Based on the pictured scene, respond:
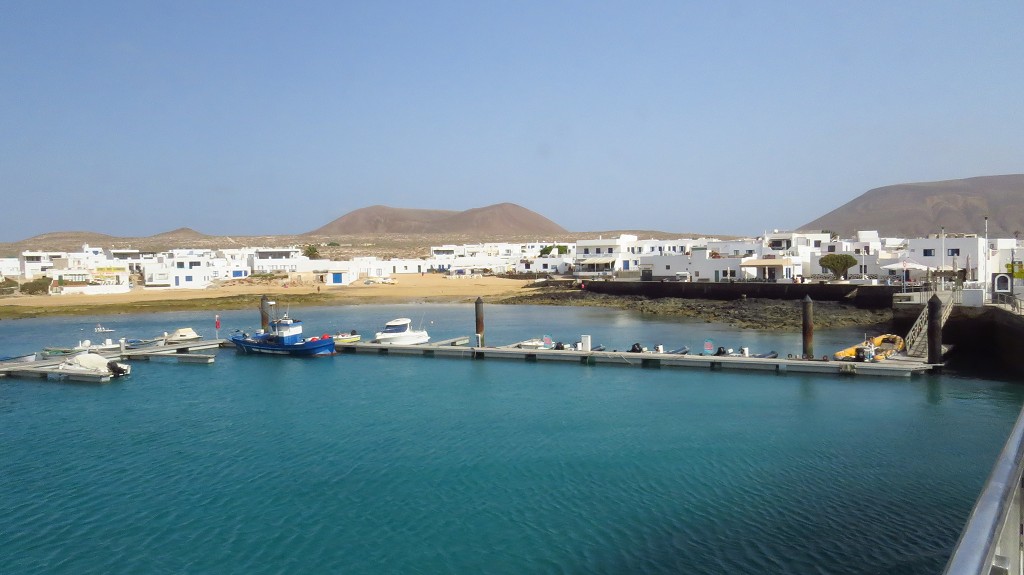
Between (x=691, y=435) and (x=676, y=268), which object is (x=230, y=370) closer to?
(x=691, y=435)

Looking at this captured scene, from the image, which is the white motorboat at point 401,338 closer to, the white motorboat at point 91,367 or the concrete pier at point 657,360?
the concrete pier at point 657,360

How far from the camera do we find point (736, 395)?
82.0ft

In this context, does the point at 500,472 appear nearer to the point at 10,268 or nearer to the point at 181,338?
the point at 181,338

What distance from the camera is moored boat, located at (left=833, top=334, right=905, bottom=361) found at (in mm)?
27438

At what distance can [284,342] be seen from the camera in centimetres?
3706

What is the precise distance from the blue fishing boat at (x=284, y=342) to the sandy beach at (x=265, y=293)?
3044cm

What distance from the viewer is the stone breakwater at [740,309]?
4391 cm

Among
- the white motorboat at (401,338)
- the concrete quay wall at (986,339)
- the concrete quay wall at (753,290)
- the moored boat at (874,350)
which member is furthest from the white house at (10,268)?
the concrete quay wall at (986,339)

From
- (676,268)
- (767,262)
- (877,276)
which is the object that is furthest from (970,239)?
(676,268)

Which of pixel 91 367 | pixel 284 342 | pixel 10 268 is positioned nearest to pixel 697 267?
pixel 284 342

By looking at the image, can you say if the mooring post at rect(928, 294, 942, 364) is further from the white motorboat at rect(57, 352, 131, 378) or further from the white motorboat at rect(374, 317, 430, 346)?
the white motorboat at rect(57, 352, 131, 378)

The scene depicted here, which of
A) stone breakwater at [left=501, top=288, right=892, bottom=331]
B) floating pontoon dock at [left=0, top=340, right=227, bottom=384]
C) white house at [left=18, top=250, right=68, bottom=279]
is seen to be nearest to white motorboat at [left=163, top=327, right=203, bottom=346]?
floating pontoon dock at [left=0, top=340, right=227, bottom=384]

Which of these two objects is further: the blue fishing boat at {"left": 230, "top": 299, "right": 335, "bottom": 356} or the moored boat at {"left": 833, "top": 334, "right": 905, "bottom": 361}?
the blue fishing boat at {"left": 230, "top": 299, "right": 335, "bottom": 356}

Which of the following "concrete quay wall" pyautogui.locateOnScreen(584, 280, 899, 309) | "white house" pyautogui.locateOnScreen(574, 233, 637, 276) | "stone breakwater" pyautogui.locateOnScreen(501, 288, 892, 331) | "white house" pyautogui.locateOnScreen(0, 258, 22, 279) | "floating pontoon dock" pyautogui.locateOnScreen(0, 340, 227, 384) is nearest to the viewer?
"floating pontoon dock" pyautogui.locateOnScreen(0, 340, 227, 384)
